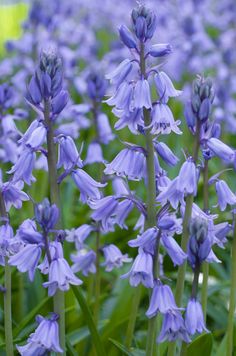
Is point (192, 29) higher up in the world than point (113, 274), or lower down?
higher up

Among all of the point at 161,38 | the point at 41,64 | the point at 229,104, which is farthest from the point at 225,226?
the point at 161,38

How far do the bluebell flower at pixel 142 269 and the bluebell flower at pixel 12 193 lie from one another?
1.77ft

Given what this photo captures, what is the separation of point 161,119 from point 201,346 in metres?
1.03

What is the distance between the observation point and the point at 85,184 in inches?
107

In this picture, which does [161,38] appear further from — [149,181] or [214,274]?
[149,181]

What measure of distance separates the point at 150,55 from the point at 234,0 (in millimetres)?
9543

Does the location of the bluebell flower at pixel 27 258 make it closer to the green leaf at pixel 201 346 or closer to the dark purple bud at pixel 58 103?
the dark purple bud at pixel 58 103

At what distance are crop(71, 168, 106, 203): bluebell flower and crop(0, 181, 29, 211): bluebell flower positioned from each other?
263mm

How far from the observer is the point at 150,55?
2686 mm

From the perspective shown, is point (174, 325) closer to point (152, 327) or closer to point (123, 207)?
point (152, 327)

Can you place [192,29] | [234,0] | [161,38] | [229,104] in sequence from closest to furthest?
[229,104] → [192,29] → [161,38] → [234,0]

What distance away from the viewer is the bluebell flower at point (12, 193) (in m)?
2.87

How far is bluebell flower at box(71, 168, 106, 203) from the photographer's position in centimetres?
270

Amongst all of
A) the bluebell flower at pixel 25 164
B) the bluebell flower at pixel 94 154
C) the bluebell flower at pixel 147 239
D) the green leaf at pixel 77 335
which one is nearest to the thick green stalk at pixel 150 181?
the bluebell flower at pixel 147 239
